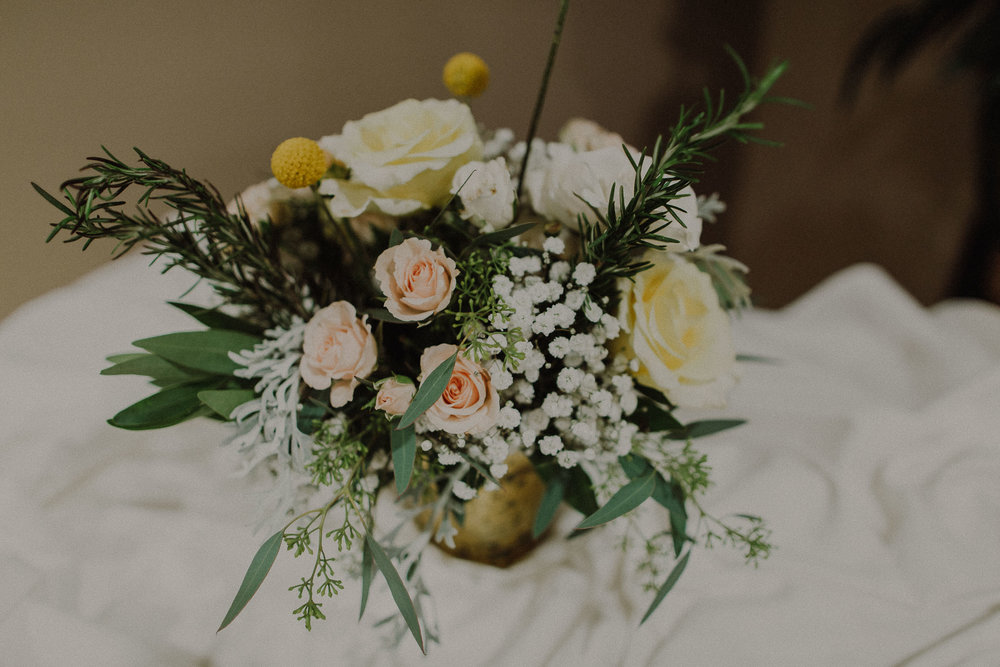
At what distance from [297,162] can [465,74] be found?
0.20 m

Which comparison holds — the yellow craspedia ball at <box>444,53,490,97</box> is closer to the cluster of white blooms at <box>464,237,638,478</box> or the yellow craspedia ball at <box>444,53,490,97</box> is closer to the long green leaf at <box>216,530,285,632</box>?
the cluster of white blooms at <box>464,237,638,478</box>

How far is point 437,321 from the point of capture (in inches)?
20.6

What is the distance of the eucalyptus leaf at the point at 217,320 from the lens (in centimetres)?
56

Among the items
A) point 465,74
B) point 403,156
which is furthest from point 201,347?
point 465,74

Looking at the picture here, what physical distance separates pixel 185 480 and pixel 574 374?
0.63 metres

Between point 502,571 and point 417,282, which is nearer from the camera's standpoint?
point 417,282

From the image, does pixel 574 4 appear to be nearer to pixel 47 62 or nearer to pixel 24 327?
pixel 47 62

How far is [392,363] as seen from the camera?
1.88ft

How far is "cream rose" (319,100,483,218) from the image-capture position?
510 millimetres

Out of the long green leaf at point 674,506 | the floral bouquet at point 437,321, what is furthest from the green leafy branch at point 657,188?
the long green leaf at point 674,506

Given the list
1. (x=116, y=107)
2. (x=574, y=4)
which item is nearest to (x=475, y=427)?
(x=116, y=107)

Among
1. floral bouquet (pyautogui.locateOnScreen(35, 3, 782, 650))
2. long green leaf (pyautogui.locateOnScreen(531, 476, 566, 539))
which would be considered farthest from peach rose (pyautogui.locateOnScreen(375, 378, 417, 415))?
long green leaf (pyautogui.locateOnScreen(531, 476, 566, 539))

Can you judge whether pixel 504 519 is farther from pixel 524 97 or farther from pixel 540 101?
pixel 524 97

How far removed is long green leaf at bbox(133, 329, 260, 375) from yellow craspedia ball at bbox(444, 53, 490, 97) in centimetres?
32
